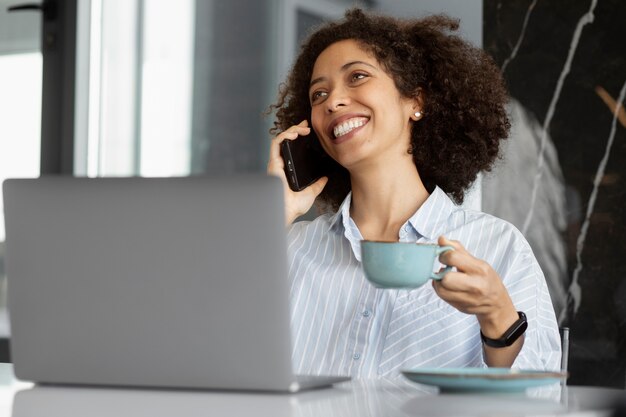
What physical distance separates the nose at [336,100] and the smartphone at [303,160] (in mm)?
166

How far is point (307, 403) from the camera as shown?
1.03 meters

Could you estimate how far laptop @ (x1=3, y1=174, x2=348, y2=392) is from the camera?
1.05 m

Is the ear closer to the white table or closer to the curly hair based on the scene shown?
the curly hair

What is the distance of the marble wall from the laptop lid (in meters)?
1.84

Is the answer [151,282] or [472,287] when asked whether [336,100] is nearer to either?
[472,287]

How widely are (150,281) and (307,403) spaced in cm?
23

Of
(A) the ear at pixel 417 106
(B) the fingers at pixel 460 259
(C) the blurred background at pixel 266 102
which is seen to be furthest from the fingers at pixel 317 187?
(B) the fingers at pixel 460 259

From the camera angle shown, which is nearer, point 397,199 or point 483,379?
point 483,379

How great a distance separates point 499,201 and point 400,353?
1.31m

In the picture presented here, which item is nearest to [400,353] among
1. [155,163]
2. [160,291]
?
[160,291]

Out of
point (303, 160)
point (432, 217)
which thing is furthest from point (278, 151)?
point (432, 217)

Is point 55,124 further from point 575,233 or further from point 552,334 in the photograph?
point 552,334

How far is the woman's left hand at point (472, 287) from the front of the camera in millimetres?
1296

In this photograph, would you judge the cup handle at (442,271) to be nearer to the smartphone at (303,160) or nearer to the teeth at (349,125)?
the teeth at (349,125)
